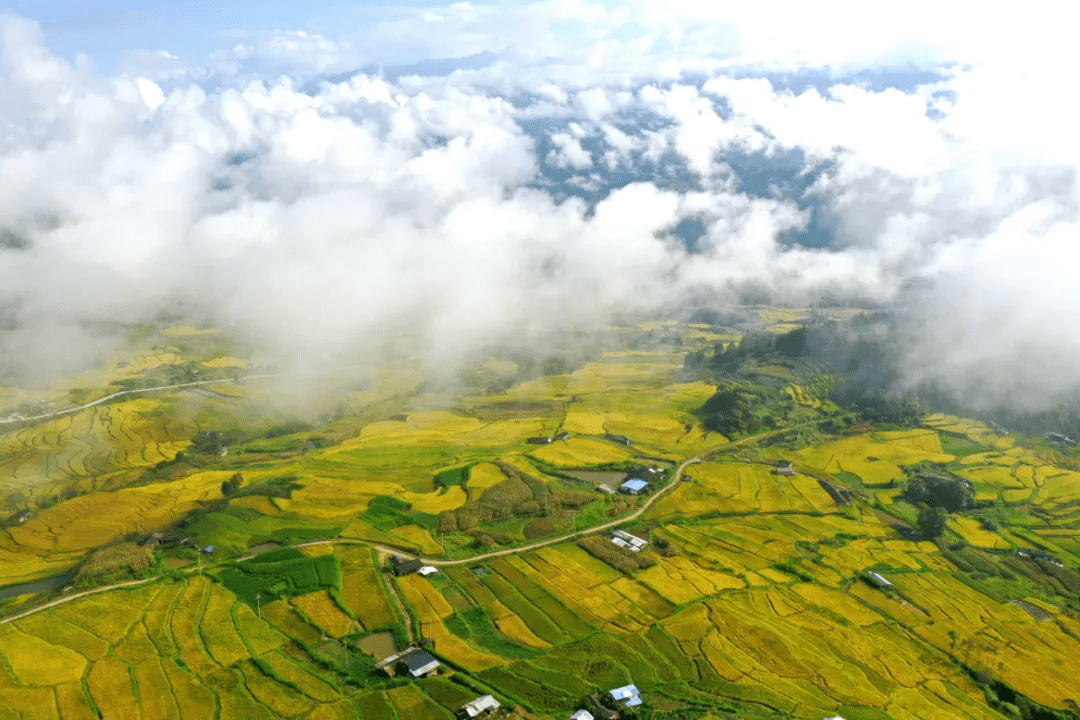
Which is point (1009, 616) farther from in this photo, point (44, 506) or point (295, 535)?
point (44, 506)

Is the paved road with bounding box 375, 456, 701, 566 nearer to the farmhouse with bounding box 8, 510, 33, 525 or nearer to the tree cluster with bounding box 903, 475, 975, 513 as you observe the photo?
the tree cluster with bounding box 903, 475, 975, 513

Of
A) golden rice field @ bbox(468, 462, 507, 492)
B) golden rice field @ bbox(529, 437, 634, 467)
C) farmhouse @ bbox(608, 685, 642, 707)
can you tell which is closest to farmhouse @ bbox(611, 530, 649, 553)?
golden rice field @ bbox(468, 462, 507, 492)

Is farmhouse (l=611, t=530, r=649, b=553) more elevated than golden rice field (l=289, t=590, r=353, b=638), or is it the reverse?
golden rice field (l=289, t=590, r=353, b=638)

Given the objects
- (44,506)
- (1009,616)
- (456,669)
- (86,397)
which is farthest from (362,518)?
(86,397)

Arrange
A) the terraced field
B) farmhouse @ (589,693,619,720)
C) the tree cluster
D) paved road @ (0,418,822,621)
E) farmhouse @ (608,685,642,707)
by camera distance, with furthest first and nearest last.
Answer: the tree cluster < paved road @ (0,418,822,621) < the terraced field < farmhouse @ (608,685,642,707) < farmhouse @ (589,693,619,720)

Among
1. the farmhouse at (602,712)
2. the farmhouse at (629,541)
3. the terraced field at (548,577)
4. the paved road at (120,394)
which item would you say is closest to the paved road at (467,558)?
the terraced field at (548,577)

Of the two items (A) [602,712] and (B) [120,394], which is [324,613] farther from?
(B) [120,394]
